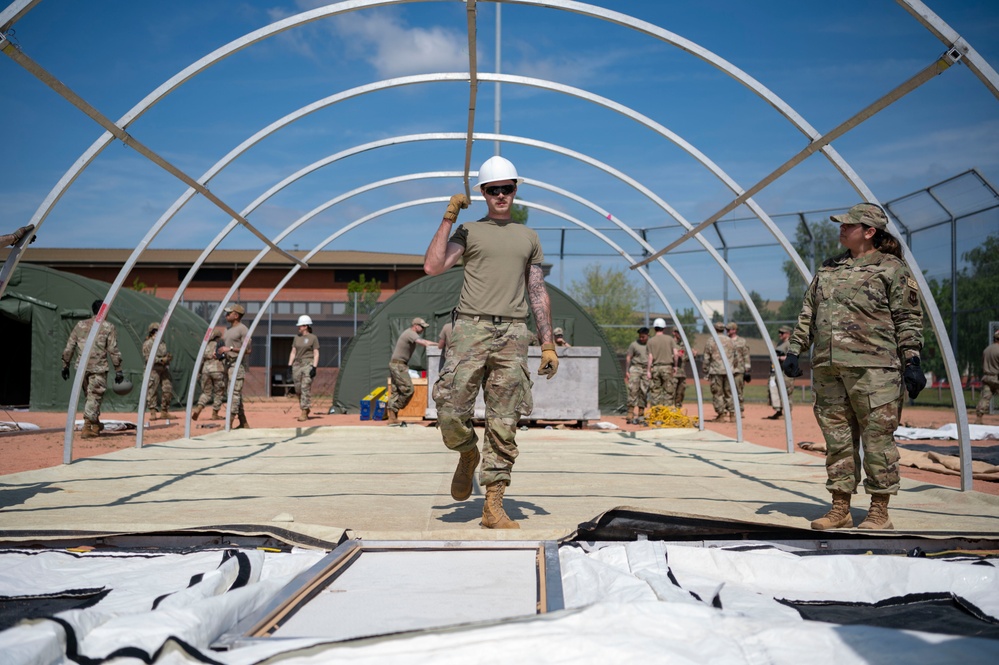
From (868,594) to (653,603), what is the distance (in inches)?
49.2

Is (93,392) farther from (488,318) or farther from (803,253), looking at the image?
(803,253)

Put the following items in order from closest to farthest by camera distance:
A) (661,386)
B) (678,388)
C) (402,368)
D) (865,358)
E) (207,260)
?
(865,358) < (402,368) < (661,386) < (678,388) < (207,260)

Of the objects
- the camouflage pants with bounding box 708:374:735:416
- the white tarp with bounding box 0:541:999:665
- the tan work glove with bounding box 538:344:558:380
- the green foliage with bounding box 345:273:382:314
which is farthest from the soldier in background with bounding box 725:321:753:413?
the green foliage with bounding box 345:273:382:314

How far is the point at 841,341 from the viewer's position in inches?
194

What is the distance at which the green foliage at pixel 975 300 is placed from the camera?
1691 centimetres

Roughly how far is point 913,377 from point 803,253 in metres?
17.8

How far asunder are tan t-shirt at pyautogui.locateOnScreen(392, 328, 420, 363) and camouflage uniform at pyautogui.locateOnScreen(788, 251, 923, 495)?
31.4 ft

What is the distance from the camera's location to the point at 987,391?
50.8ft

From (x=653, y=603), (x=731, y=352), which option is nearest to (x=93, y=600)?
(x=653, y=603)

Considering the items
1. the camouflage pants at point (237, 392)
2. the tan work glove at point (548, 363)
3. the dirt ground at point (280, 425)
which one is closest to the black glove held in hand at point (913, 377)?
the tan work glove at point (548, 363)

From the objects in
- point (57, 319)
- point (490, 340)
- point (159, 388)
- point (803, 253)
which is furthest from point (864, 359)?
point (803, 253)

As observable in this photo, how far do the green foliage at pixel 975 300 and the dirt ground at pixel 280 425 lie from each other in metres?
1.43

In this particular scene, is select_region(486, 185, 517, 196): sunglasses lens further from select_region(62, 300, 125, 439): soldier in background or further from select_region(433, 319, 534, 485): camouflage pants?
select_region(62, 300, 125, 439): soldier in background

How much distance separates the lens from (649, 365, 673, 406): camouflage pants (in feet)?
51.6
